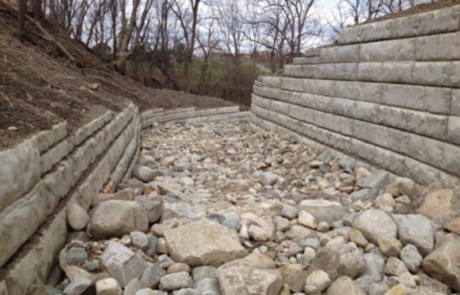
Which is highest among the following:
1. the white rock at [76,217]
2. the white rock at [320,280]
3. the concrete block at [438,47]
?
the concrete block at [438,47]

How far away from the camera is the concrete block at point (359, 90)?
5.77m

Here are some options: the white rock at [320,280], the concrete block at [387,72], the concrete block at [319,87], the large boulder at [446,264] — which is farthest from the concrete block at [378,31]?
the white rock at [320,280]

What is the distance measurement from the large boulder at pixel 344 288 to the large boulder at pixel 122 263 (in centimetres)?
136

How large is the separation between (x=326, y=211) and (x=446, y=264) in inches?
56.6

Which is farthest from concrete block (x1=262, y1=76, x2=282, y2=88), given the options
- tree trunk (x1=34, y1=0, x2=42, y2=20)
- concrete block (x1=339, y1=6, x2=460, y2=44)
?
tree trunk (x1=34, y1=0, x2=42, y2=20)

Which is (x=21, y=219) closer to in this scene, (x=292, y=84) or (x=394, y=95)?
(x=394, y=95)

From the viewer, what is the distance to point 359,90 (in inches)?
244

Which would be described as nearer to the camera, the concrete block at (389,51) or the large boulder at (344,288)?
the large boulder at (344,288)

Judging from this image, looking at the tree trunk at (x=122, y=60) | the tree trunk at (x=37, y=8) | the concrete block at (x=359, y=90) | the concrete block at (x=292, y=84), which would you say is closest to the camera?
the concrete block at (x=359, y=90)

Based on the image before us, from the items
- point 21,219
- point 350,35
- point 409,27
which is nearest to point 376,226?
point 409,27

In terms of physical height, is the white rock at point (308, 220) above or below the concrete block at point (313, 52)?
below

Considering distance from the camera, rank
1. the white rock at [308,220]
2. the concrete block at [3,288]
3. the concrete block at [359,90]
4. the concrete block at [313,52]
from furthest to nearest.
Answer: the concrete block at [313,52], the concrete block at [359,90], the white rock at [308,220], the concrete block at [3,288]

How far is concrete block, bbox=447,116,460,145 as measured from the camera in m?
4.25

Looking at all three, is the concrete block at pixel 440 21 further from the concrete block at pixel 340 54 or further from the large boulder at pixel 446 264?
the large boulder at pixel 446 264
